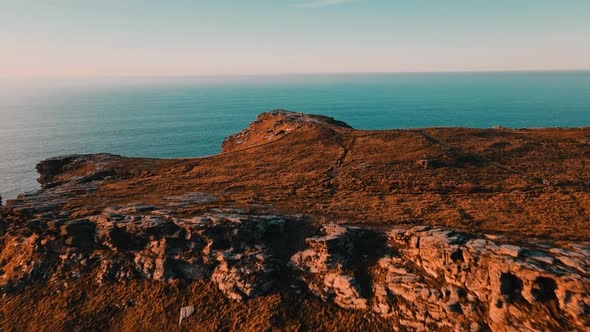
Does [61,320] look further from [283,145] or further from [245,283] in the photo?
[283,145]

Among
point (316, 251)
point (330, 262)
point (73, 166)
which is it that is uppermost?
point (316, 251)

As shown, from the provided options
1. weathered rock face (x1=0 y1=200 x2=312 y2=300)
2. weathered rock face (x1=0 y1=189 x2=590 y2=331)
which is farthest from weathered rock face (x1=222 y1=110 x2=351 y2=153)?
weathered rock face (x1=0 y1=189 x2=590 y2=331)

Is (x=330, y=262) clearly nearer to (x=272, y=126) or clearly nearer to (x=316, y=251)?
(x=316, y=251)

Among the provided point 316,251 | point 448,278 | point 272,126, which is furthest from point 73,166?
point 448,278

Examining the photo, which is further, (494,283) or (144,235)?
(144,235)

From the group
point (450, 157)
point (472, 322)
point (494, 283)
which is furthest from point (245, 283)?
point (450, 157)

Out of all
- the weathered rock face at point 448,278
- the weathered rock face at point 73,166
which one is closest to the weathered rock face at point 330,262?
the weathered rock face at point 448,278
